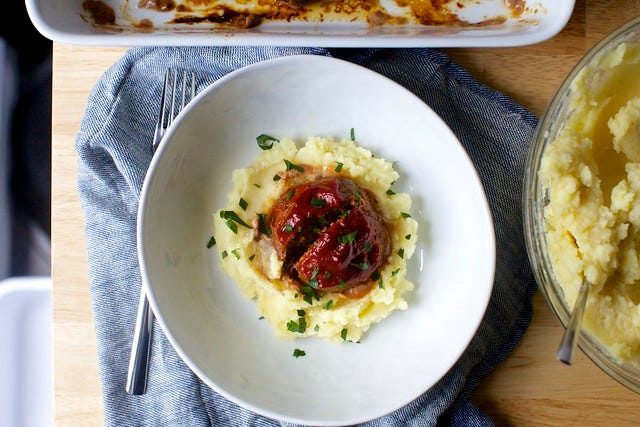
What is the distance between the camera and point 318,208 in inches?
78.1

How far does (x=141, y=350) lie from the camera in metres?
2.07

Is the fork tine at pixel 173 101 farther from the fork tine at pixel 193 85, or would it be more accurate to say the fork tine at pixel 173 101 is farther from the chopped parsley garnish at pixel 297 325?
the chopped parsley garnish at pixel 297 325

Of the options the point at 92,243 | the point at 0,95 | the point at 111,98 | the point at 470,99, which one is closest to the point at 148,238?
the point at 92,243

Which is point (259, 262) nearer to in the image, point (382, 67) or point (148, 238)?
point (148, 238)

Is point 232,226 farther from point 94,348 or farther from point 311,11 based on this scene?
point 311,11

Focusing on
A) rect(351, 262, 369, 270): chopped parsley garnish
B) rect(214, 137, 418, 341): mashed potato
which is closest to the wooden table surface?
rect(214, 137, 418, 341): mashed potato

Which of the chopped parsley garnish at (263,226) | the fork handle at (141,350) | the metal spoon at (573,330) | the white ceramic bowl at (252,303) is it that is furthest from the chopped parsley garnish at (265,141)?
the metal spoon at (573,330)

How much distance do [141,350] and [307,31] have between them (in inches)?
41.7

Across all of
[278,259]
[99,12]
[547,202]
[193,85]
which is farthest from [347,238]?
[99,12]

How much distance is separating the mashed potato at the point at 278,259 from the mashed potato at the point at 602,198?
42 centimetres

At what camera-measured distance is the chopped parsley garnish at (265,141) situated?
2.12 meters

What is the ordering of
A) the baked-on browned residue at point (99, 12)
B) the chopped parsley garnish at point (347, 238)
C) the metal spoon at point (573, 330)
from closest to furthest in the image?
1. the metal spoon at point (573, 330)
2. the chopped parsley garnish at point (347, 238)
3. the baked-on browned residue at point (99, 12)

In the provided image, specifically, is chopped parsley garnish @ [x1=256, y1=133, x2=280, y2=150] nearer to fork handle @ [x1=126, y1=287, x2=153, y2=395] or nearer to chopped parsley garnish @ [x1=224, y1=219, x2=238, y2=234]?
chopped parsley garnish @ [x1=224, y1=219, x2=238, y2=234]

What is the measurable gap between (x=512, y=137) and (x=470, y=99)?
0.17m
